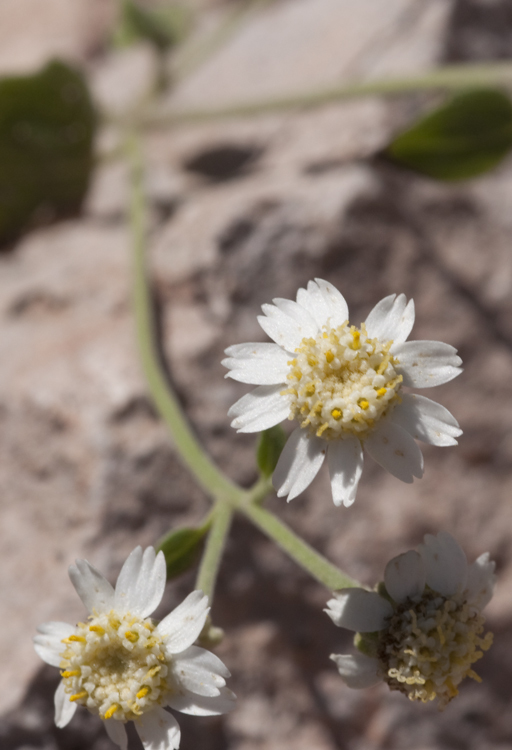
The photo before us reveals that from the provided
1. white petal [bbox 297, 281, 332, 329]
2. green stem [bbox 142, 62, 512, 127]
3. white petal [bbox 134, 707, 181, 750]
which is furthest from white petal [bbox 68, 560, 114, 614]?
green stem [bbox 142, 62, 512, 127]

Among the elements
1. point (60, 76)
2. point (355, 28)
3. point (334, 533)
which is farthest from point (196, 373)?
point (355, 28)

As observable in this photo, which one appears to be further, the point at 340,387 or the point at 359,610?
the point at 340,387

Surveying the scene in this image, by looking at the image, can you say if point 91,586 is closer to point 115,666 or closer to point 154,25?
point 115,666

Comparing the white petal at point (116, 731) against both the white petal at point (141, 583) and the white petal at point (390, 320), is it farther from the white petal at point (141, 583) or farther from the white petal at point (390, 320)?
the white petal at point (390, 320)

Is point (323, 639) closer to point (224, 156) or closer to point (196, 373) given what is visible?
point (196, 373)

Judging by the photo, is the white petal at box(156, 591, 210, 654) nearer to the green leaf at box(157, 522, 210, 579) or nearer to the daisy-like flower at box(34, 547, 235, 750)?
the daisy-like flower at box(34, 547, 235, 750)

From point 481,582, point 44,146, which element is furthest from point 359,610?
point 44,146

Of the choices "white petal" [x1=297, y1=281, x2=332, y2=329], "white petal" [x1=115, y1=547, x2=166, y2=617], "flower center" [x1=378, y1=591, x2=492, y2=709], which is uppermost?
"white petal" [x1=297, y1=281, x2=332, y2=329]

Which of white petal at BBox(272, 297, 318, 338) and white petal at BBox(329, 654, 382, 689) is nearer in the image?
white petal at BBox(329, 654, 382, 689)
